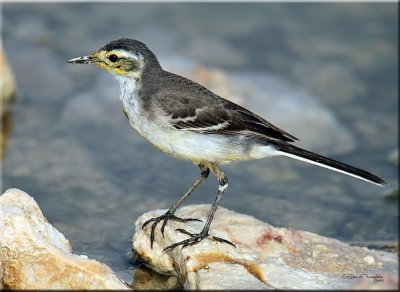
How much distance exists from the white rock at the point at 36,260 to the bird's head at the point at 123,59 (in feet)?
5.94

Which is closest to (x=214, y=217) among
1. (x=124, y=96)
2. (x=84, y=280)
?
(x=124, y=96)

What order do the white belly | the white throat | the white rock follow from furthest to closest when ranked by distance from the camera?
1. the white throat
2. the white belly
3. the white rock

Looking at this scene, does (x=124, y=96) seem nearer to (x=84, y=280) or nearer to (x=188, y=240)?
(x=188, y=240)

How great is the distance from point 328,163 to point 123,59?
238cm

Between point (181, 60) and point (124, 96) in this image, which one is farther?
point (181, 60)

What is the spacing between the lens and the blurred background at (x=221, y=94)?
32.9 ft

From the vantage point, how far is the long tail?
7.75 m

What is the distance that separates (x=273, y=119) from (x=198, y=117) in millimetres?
4986

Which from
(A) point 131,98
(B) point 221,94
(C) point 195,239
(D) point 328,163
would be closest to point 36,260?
(C) point 195,239

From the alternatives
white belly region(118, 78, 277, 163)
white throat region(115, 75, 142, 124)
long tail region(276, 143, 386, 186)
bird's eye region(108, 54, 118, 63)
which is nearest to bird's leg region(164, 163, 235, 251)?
white belly region(118, 78, 277, 163)

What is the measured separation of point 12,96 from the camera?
1315cm

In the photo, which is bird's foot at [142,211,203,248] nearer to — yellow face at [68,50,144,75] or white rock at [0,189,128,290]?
white rock at [0,189,128,290]

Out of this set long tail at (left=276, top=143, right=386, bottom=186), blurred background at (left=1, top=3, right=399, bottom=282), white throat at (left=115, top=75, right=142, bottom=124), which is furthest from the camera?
blurred background at (left=1, top=3, right=399, bottom=282)

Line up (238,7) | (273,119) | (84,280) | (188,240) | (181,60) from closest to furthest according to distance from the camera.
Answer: (84,280) < (188,240) < (273,119) < (181,60) < (238,7)
